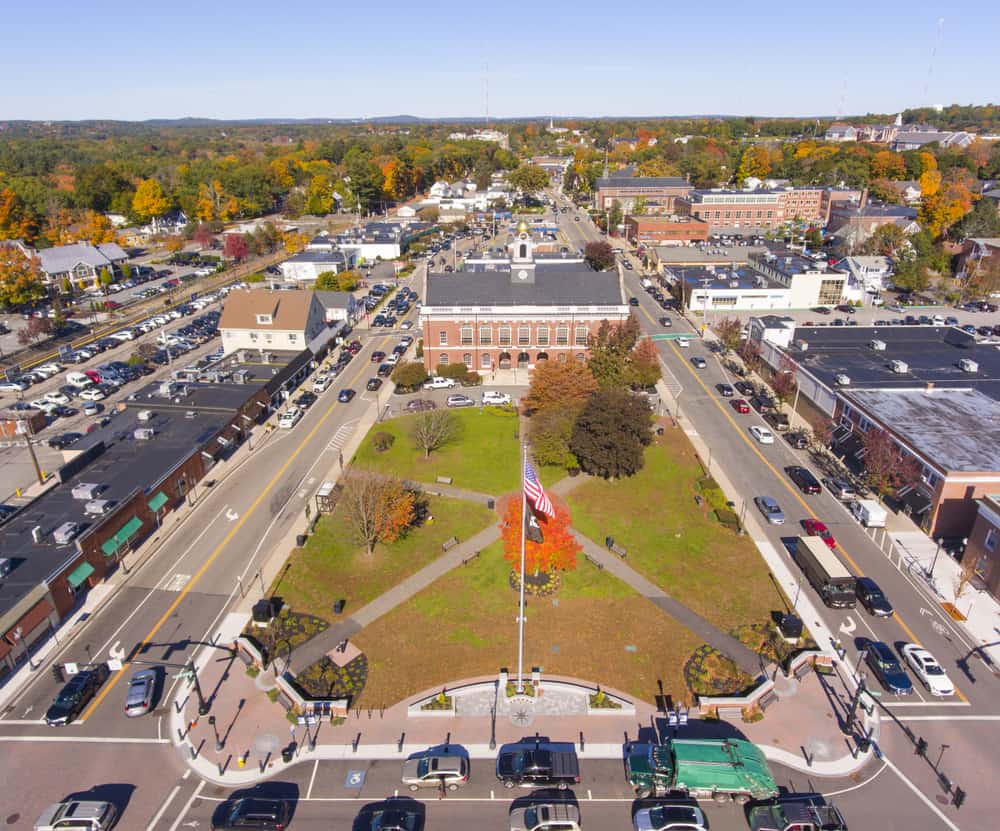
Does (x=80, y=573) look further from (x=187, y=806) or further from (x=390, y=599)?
(x=390, y=599)

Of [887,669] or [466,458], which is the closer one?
[887,669]

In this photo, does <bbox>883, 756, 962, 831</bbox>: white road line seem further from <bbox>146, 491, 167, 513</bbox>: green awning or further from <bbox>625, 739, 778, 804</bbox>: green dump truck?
<bbox>146, 491, 167, 513</bbox>: green awning

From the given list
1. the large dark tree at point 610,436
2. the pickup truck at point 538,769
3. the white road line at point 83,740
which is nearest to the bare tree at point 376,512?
the large dark tree at point 610,436

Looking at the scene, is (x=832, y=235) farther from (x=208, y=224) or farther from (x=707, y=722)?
(x=208, y=224)

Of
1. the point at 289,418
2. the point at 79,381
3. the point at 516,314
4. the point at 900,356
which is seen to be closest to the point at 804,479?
the point at 900,356

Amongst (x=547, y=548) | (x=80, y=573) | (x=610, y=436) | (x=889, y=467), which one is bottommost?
(x=80, y=573)

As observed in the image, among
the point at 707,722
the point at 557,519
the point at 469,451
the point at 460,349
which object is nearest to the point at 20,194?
the point at 460,349
